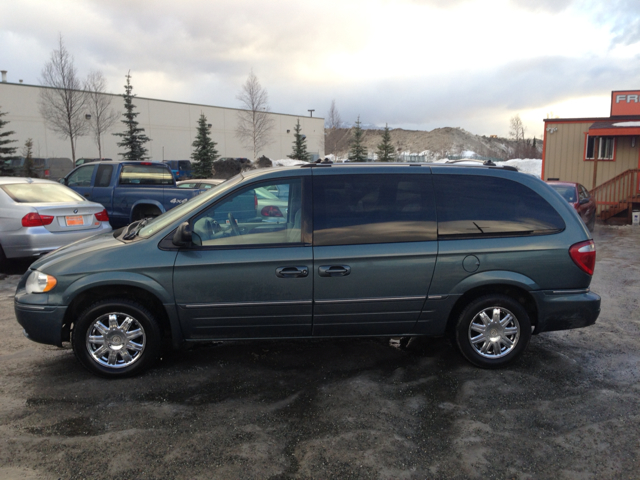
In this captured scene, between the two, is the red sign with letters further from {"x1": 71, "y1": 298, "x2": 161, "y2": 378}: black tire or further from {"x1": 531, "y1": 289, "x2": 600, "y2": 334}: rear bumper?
{"x1": 71, "y1": 298, "x2": 161, "y2": 378}: black tire

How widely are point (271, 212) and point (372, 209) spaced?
848mm

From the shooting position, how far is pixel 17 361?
4633 mm

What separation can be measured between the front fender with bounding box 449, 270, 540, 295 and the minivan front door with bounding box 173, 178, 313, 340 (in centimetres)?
127

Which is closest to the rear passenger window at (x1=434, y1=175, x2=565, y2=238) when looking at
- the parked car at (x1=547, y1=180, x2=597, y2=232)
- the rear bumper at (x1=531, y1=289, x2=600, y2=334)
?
the rear bumper at (x1=531, y1=289, x2=600, y2=334)

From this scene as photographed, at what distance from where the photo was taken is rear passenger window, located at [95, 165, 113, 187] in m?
11.2

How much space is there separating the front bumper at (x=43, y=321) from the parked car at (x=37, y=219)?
13.8 feet

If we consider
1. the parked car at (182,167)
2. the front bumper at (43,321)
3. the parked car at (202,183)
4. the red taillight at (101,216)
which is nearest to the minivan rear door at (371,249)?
the front bumper at (43,321)

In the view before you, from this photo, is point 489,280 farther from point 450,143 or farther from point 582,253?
point 450,143

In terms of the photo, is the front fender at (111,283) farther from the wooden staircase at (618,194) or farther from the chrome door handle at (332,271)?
the wooden staircase at (618,194)

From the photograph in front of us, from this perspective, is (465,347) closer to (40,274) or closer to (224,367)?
(224,367)

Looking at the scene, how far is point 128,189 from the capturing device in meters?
11.0

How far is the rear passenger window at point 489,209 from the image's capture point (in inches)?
169

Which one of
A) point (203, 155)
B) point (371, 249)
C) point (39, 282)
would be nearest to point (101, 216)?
point (39, 282)

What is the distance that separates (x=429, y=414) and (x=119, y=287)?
2.62 metres
